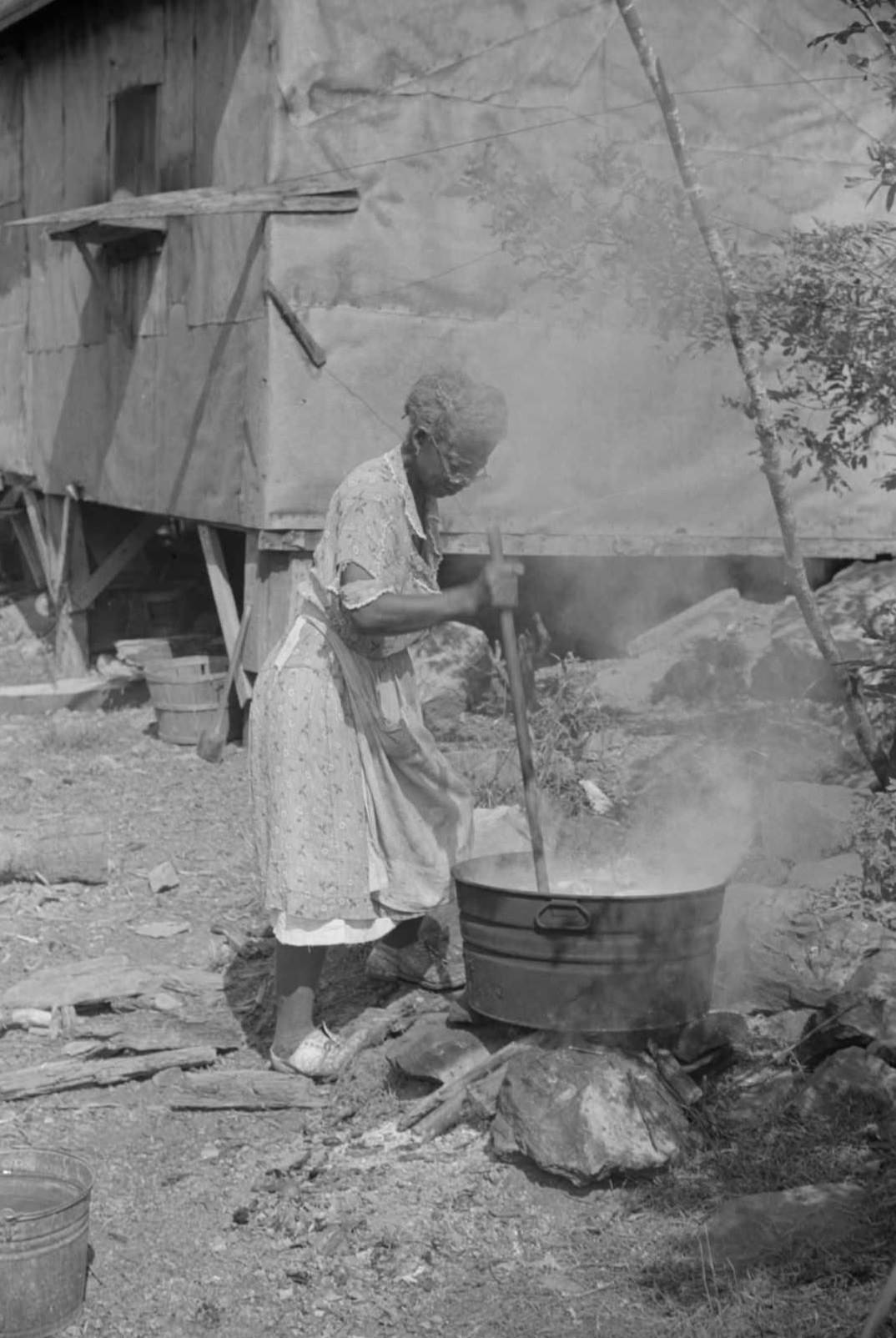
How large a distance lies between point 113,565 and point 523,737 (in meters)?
7.89

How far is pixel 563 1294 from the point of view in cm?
377

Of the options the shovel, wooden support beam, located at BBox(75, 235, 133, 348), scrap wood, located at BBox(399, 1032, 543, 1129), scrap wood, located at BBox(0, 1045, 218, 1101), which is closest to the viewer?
scrap wood, located at BBox(399, 1032, 543, 1129)

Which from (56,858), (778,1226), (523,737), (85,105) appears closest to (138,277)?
(85,105)

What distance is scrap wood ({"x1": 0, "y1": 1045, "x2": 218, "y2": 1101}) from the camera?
498 cm

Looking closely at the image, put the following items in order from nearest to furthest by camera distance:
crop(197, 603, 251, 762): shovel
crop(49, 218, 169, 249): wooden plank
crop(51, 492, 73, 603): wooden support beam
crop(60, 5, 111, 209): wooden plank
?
1. crop(197, 603, 251, 762): shovel
2. crop(49, 218, 169, 249): wooden plank
3. crop(60, 5, 111, 209): wooden plank
4. crop(51, 492, 73, 603): wooden support beam

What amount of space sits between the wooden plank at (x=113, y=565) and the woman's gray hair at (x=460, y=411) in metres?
7.59

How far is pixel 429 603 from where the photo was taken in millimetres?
4539

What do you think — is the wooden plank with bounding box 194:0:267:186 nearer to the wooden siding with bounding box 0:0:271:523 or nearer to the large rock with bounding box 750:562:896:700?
the wooden siding with bounding box 0:0:271:523

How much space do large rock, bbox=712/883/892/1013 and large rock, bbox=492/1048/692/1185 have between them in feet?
2.98

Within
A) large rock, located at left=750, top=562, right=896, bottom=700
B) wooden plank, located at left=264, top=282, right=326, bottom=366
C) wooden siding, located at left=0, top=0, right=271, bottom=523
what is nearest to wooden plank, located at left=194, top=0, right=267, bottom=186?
wooden siding, located at left=0, top=0, right=271, bottom=523

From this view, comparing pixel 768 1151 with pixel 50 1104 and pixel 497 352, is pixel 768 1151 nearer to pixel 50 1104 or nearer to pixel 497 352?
pixel 50 1104

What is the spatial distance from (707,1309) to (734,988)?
1.78 m

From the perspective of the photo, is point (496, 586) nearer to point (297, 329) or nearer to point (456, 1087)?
point (456, 1087)

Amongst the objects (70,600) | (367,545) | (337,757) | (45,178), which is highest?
(45,178)
